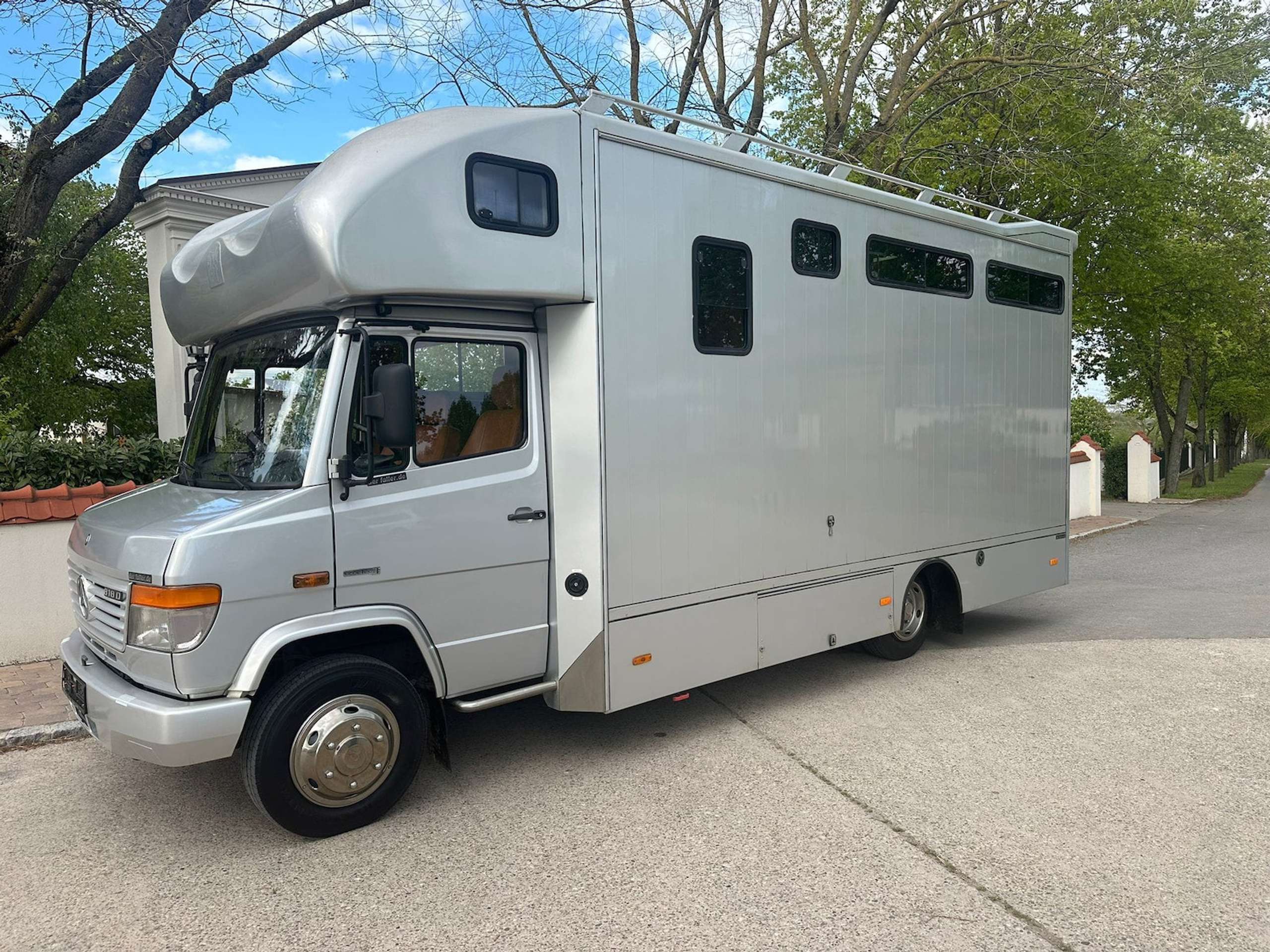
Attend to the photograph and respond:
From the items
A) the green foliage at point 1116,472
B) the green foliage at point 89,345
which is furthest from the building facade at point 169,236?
the green foliage at point 1116,472

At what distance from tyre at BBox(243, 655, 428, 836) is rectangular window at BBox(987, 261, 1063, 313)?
5.63 m

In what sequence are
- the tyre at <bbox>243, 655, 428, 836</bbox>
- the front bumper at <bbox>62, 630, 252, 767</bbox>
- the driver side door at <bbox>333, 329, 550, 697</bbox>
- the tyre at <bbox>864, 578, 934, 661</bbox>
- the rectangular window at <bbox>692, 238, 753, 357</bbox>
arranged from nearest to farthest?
the front bumper at <bbox>62, 630, 252, 767</bbox> → the tyre at <bbox>243, 655, 428, 836</bbox> → the driver side door at <bbox>333, 329, 550, 697</bbox> → the rectangular window at <bbox>692, 238, 753, 357</bbox> → the tyre at <bbox>864, 578, 934, 661</bbox>

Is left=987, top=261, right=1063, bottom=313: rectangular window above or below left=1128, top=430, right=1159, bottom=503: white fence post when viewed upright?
above

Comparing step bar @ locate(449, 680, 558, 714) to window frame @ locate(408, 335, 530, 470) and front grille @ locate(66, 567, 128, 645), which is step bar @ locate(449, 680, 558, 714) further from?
front grille @ locate(66, 567, 128, 645)

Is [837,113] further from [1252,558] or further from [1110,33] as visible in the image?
[1252,558]

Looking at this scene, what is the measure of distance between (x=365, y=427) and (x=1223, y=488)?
33.0 m

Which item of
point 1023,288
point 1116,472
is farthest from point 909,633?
point 1116,472

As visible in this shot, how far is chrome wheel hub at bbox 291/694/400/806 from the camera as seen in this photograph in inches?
163

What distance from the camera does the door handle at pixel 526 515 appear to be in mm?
4781

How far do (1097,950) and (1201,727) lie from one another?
9.72ft

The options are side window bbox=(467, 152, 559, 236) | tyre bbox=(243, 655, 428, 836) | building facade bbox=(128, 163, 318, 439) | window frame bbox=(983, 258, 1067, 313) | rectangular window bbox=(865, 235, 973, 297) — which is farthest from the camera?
building facade bbox=(128, 163, 318, 439)

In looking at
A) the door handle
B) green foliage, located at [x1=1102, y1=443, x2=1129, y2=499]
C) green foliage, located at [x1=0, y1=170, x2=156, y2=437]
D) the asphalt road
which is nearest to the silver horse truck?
the door handle

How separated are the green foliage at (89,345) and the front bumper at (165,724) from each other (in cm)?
956

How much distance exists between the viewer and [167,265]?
216 inches
